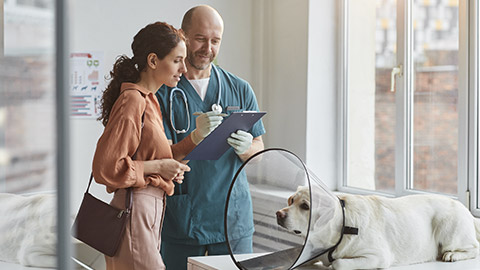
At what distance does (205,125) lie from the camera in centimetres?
166

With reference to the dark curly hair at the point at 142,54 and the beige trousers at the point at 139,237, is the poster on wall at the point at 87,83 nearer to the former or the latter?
the dark curly hair at the point at 142,54

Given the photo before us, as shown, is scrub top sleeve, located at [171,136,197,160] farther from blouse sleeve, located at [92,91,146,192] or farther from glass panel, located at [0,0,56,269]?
glass panel, located at [0,0,56,269]

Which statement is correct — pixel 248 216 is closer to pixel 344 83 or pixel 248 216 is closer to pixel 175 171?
pixel 175 171

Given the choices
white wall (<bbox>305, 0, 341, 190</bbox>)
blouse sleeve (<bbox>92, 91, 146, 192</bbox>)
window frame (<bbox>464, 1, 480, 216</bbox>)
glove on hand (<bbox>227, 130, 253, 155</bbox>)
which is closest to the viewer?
blouse sleeve (<bbox>92, 91, 146, 192</bbox>)

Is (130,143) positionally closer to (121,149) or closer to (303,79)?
(121,149)

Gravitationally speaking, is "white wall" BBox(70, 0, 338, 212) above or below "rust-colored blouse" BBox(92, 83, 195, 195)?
above

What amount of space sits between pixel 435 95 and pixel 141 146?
5.55 feet

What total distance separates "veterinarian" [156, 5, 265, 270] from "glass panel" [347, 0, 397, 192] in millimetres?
1252

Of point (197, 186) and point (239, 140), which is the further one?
point (197, 186)

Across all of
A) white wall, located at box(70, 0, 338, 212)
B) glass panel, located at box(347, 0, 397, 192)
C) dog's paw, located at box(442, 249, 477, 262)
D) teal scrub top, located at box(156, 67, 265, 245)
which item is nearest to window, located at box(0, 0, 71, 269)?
dog's paw, located at box(442, 249, 477, 262)

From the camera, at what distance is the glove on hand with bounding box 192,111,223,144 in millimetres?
1653

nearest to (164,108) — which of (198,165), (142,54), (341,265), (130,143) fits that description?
(198,165)

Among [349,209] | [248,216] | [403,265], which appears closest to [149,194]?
[248,216]

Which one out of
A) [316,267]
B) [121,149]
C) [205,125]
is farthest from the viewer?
[205,125]
